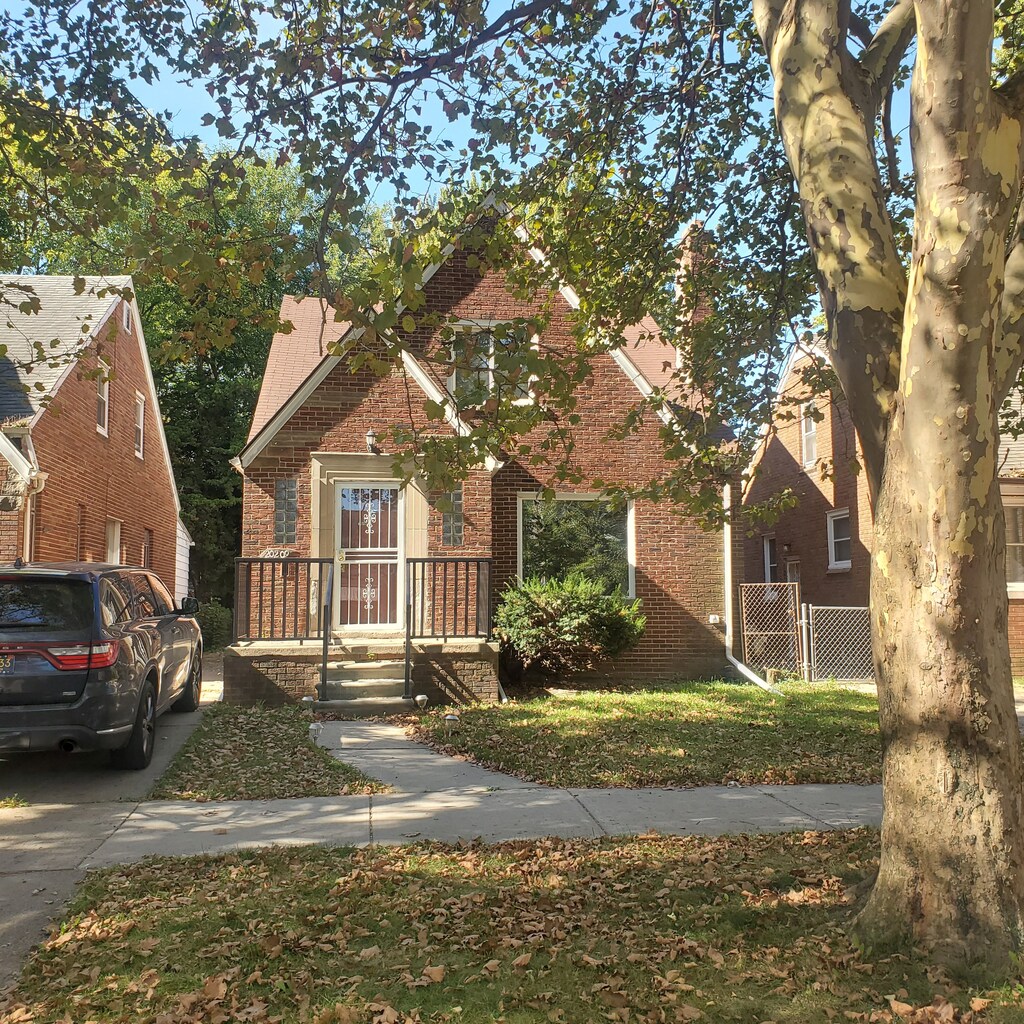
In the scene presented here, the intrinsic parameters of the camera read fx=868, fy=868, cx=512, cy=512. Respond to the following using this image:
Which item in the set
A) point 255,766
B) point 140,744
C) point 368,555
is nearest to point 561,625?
point 368,555

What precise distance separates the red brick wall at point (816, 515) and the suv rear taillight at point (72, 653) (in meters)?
12.6

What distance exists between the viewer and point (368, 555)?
12.4m

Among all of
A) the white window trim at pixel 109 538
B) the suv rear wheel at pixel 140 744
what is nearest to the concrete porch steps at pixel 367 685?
the suv rear wheel at pixel 140 744

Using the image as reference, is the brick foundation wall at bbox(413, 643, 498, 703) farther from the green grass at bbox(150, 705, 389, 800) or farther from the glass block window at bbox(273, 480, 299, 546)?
the glass block window at bbox(273, 480, 299, 546)

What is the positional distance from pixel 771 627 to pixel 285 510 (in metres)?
8.73

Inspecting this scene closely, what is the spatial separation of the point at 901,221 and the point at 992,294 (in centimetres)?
590

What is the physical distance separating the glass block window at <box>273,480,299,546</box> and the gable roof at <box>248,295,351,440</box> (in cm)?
113

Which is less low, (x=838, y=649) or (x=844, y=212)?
(x=844, y=212)

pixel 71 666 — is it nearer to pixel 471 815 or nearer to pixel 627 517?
pixel 471 815

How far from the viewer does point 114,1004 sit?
324 cm

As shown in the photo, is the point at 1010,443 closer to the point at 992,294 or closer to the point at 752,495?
the point at 752,495

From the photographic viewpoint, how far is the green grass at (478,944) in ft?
10.5

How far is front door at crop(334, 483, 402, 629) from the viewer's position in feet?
40.1

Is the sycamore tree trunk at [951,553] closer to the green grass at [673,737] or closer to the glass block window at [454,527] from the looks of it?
the green grass at [673,737]
